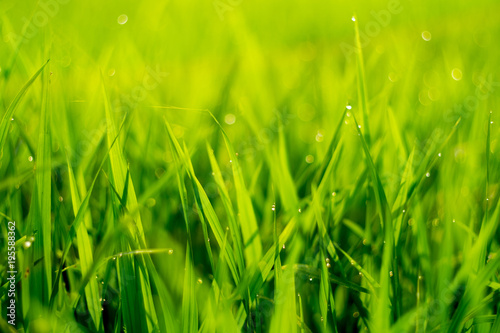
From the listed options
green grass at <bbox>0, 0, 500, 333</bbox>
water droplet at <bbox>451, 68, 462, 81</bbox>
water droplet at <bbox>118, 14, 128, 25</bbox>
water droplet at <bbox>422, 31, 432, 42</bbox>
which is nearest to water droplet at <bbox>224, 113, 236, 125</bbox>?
green grass at <bbox>0, 0, 500, 333</bbox>

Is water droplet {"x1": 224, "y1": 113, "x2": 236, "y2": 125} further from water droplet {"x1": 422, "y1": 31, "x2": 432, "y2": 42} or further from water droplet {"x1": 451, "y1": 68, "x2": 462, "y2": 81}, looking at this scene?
water droplet {"x1": 422, "y1": 31, "x2": 432, "y2": 42}

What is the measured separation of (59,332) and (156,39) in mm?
1431

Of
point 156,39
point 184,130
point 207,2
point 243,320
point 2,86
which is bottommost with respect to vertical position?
point 243,320

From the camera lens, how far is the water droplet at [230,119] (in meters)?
1.06

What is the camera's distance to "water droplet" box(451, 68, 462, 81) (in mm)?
1304

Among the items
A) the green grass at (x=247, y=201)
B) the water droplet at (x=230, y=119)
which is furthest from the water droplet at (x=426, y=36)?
the water droplet at (x=230, y=119)

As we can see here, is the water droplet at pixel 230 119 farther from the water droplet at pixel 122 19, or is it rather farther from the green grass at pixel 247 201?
the water droplet at pixel 122 19

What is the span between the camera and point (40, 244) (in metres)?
0.56

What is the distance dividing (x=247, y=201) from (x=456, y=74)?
1011 mm

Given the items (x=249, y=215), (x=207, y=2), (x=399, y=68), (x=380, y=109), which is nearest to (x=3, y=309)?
(x=249, y=215)

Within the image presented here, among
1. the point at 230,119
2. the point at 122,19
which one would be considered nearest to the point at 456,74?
the point at 230,119

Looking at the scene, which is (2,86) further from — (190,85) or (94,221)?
(190,85)

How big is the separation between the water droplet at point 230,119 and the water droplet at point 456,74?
0.66 m

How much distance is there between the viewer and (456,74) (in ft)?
4.44
